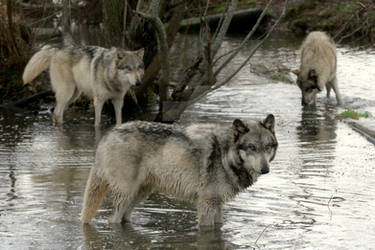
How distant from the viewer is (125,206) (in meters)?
6.64

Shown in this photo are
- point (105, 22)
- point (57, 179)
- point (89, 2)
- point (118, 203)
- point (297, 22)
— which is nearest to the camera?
point (118, 203)

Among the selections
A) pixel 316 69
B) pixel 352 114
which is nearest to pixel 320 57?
pixel 316 69

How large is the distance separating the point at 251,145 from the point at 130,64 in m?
5.93

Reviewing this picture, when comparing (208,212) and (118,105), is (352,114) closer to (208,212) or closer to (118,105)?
(118,105)

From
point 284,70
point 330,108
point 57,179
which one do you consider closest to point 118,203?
point 57,179

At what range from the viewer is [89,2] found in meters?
15.7

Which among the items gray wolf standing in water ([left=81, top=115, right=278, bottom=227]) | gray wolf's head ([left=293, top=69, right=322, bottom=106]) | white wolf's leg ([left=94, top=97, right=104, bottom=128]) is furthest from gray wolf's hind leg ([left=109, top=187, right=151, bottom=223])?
gray wolf's head ([left=293, top=69, right=322, bottom=106])

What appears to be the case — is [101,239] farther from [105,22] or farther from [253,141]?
[105,22]

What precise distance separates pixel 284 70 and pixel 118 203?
11.9 meters

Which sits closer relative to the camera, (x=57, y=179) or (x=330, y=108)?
(x=57, y=179)

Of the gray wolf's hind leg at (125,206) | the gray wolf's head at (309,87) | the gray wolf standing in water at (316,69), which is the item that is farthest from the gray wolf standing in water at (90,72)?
the gray wolf's hind leg at (125,206)

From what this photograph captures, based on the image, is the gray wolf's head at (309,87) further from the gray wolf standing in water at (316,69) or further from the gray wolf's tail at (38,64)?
the gray wolf's tail at (38,64)

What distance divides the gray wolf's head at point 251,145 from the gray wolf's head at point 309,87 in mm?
7702

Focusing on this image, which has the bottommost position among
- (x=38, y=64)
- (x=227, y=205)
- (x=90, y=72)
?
(x=227, y=205)
